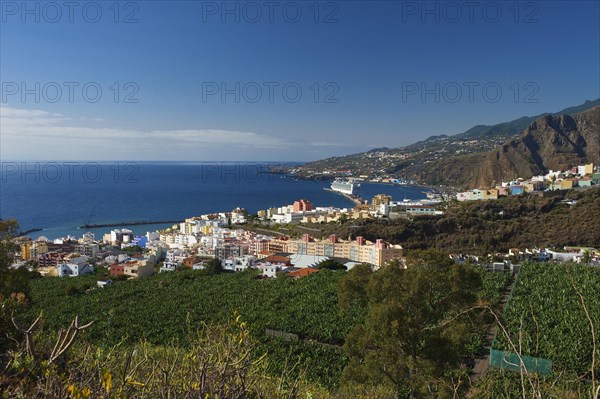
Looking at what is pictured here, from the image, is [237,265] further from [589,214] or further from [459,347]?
[589,214]

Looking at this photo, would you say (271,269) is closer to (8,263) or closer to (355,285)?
(355,285)

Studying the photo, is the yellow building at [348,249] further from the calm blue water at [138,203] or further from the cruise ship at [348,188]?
the cruise ship at [348,188]

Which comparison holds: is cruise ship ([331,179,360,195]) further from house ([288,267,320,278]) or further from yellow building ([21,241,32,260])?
yellow building ([21,241,32,260])

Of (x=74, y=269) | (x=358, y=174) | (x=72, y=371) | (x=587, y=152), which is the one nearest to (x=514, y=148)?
(x=587, y=152)

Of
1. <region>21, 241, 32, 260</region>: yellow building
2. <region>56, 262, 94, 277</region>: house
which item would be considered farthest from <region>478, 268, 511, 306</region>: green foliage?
<region>21, 241, 32, 260</region>: yellow building

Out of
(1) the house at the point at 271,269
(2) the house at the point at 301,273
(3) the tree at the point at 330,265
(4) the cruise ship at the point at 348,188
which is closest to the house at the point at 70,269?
(1) the house at the point at 271,269

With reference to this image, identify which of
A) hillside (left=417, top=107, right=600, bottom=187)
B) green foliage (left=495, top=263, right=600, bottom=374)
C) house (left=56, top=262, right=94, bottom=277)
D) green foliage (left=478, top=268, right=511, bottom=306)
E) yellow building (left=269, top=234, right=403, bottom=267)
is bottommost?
house (left=56, top=262, right=94, bottom=277)
